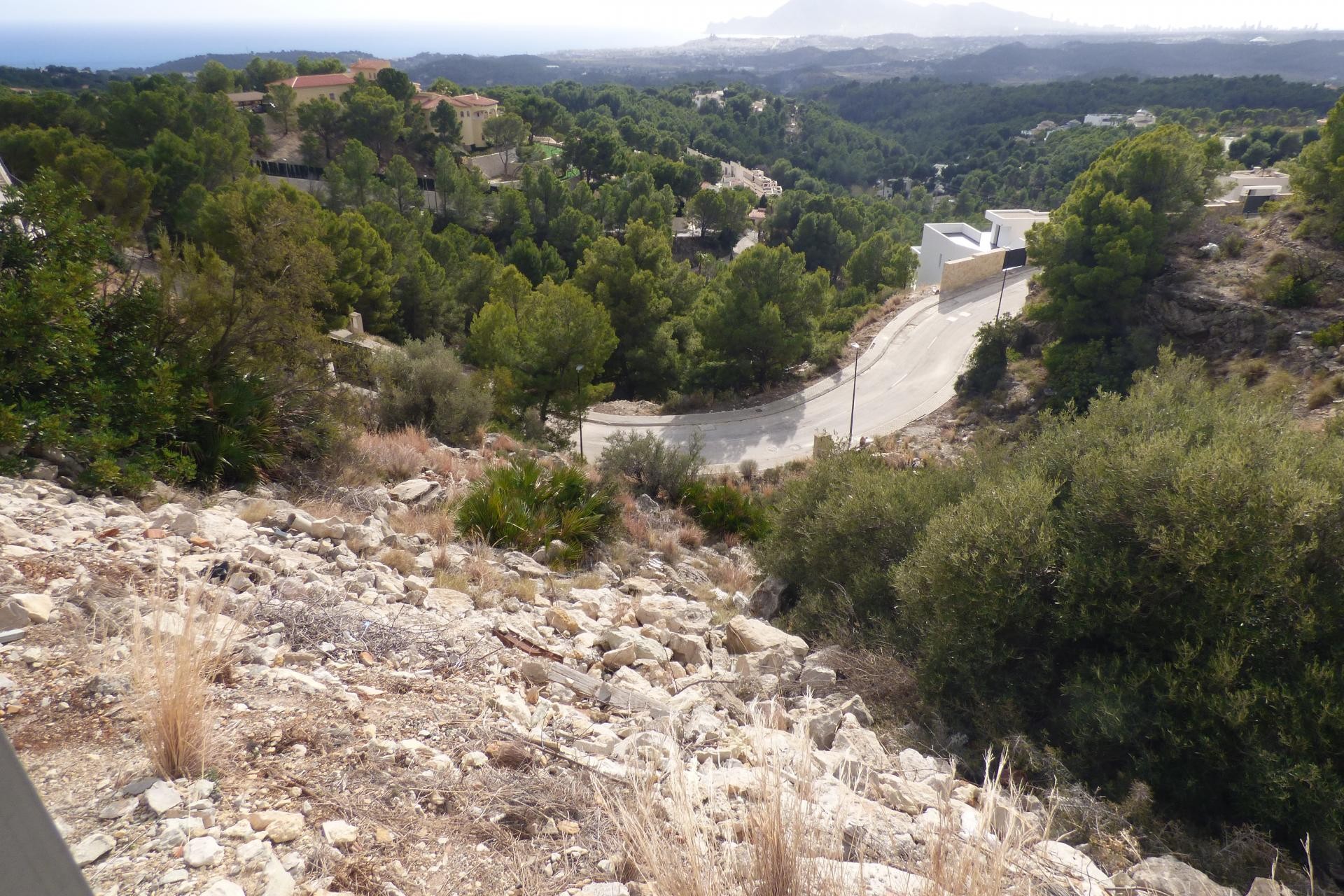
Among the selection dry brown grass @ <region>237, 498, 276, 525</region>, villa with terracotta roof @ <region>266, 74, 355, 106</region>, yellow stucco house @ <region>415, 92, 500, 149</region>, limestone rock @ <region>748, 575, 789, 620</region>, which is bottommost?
limestone rock @ <region>748, 575, 789, 620</region>

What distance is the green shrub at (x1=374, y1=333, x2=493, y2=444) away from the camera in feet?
45.7

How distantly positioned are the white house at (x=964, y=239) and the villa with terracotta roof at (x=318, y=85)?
149 ft

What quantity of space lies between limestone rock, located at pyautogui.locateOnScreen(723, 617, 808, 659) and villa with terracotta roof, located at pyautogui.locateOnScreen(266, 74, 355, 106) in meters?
64.4

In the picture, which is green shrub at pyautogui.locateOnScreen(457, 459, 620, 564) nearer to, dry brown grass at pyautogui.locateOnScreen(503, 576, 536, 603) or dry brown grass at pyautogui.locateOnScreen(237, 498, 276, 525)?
dry brown grass at pyautogui.locateOnScreen(503, 576, 536, 603)

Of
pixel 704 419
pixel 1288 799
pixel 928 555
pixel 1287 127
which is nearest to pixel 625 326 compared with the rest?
pixel 704 419

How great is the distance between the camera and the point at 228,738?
3203mm

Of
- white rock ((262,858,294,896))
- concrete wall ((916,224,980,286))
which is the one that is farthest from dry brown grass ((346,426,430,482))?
concrete wall ((916,224,980,286))

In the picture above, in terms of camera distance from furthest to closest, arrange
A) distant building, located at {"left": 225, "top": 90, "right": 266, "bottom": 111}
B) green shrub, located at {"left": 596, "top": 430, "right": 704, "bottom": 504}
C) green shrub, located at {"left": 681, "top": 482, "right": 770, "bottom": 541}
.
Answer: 1. distant building, located at {"left": 225, "top": 90, "right": 266, "bottom": 111}
2. green shrub, located at {"left": 596, "top": 430, "right": 704, "bottom": 504}
3. green shrub, located at {"left": 681, "top": 482, "right": 770, "bottom": 541}

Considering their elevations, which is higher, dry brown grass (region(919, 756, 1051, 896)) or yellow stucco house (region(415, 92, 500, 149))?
yellow stucco house (region(415, 92, 500, 149))

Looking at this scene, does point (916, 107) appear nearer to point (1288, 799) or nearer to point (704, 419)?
point (704, 419)

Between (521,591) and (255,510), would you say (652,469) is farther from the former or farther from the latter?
(255,510)

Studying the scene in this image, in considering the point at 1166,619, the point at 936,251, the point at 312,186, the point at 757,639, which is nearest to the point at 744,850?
the point at 757,639

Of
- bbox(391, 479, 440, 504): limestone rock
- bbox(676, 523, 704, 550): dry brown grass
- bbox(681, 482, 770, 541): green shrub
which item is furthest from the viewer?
bbox(681, 482, 770, 541): green shrub

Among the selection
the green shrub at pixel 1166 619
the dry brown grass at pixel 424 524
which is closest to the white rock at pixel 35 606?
the dry brown grass at pixel 424 524
